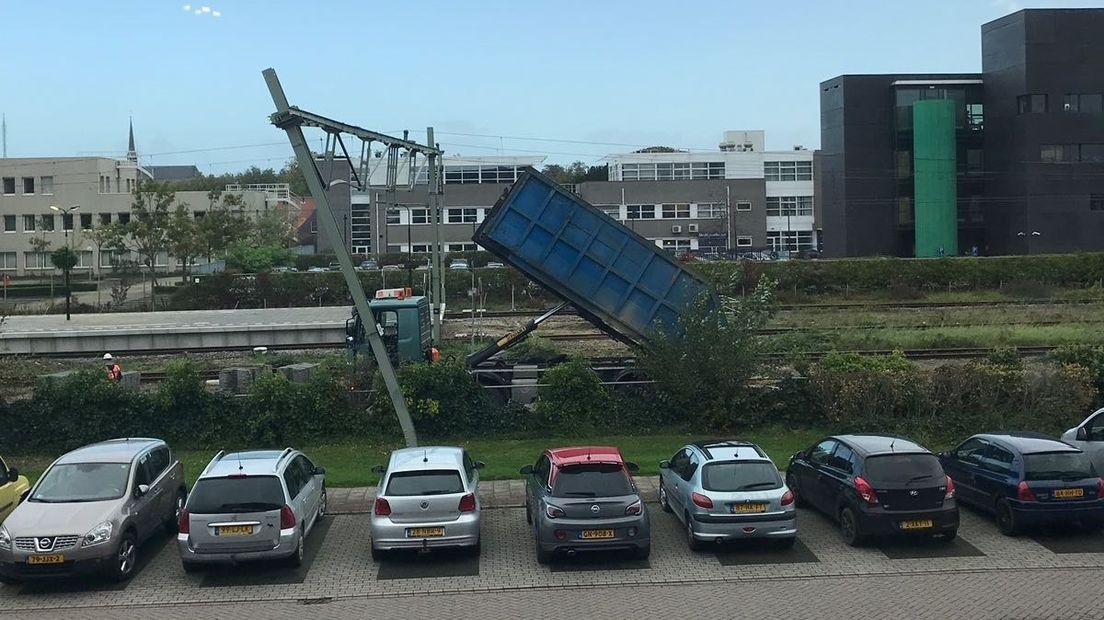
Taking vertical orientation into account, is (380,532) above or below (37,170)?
below

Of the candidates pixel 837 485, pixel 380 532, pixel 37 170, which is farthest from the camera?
pixel 37 170

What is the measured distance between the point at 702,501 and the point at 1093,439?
7.26m

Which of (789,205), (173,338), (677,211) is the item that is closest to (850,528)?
(173,338)

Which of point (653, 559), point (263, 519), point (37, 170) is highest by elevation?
point (37, 170)

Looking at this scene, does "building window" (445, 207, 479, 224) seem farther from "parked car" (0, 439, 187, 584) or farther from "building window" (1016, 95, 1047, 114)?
"parked car" (0, 439, 187, 584)

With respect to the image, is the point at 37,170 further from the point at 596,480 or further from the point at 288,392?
the point at 596,480

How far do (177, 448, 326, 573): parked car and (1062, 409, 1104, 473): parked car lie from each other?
11913 millimetres

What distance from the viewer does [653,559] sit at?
13.4m

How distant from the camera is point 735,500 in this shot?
1315cm

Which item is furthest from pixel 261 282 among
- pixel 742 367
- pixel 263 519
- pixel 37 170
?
pixel 263 519

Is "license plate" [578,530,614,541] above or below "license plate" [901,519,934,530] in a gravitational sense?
above

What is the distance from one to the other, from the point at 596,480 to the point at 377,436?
29.9 feet

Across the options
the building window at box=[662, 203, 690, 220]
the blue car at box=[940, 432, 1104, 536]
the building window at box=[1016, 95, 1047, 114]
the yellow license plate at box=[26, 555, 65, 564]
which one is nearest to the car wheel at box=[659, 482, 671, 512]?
the blue car at box=[940, 432, 1104, 536]

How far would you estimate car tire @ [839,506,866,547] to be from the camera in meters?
13.4
